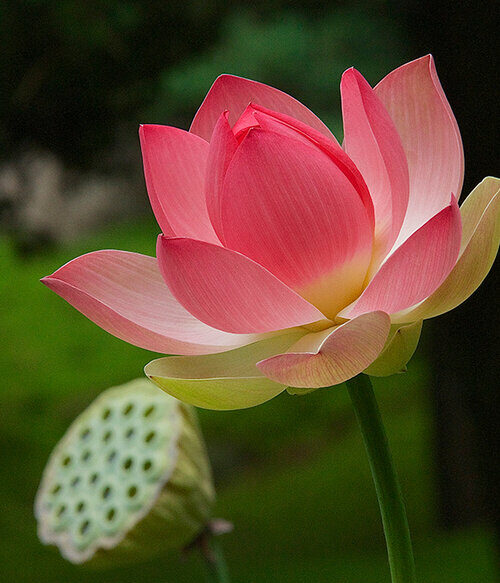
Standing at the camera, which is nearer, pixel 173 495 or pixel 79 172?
pixel 173 495

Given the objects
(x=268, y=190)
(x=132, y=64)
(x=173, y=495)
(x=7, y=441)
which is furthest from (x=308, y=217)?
(x=7, y=441)

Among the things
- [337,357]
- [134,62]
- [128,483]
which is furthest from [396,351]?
[134,62]

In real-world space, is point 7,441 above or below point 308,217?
below

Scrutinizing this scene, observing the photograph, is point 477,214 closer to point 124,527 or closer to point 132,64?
point 124,527

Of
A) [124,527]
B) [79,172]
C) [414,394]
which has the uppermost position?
[79,172]

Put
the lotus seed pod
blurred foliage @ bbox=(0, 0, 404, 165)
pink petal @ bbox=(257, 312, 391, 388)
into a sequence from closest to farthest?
pink petal @ bbox=(257, 312, 391, 388) < the lotus seed pod < blurred foliage @ bbox=(0, 0, 404, 165)

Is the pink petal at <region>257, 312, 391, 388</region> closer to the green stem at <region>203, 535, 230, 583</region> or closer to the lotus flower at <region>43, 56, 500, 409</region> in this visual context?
the lotus flower at <region>43, 56, 500, 409</region>

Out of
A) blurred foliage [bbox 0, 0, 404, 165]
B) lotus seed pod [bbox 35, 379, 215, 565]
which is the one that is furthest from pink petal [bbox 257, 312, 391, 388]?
blurred foliage [bbox 0, 0, 404, 165]
